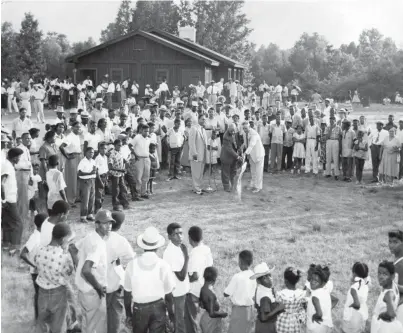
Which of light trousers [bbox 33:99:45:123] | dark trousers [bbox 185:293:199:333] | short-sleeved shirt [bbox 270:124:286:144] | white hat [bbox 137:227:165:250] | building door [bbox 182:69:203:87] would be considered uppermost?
building door [bbox 182:69:203:87]

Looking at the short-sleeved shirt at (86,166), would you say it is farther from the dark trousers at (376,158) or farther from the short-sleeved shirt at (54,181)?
the dark trousers at (376,158)

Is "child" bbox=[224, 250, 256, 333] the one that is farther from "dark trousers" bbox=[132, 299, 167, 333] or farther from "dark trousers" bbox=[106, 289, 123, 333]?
"dark trousers" bbox=[106, 289, 123, 333]

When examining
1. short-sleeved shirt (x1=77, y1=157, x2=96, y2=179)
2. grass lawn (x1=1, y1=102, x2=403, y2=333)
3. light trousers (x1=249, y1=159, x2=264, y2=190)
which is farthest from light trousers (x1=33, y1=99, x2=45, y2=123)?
short-sleeved shirt (x1=77, y1=157, x2=96, y2=179)

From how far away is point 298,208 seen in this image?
453 inches

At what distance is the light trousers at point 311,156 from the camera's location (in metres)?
14.5

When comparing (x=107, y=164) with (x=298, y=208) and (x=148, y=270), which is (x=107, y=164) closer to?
(x=298, y=208)

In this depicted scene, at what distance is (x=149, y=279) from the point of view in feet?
15.9

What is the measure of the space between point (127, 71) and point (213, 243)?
60.5 feet

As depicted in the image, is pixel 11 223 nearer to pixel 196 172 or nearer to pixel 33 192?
pixel 33 192

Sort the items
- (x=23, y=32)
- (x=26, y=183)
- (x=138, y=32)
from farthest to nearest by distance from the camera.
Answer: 1. (x=23, y=32)
2. (x=138, y=32)
3. (x=26, y=183)

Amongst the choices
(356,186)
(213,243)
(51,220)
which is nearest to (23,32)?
(356,186)

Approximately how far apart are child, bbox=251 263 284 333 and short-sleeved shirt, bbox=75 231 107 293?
149 cm

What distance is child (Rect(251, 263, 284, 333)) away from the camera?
16.9ft

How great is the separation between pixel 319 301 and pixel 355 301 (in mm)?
424
